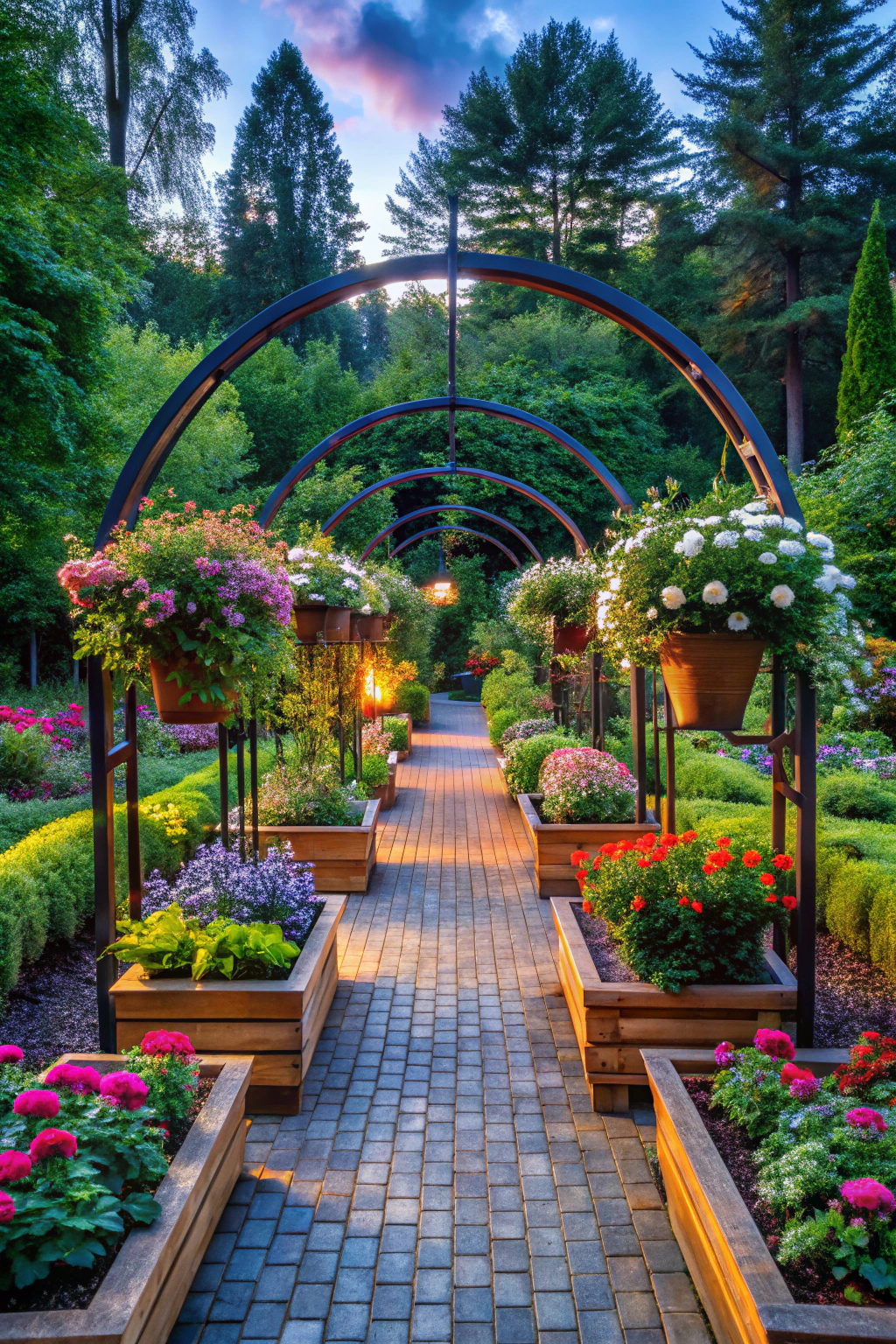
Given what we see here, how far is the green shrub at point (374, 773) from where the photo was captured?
8266 mm

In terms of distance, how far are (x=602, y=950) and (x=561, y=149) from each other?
22671 millimetres

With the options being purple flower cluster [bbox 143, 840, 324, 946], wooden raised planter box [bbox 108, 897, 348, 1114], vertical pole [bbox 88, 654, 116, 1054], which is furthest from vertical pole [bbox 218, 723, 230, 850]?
wooden raised planter box [bbox 108, 897, 348, 1114]

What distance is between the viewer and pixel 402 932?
5.05 metres

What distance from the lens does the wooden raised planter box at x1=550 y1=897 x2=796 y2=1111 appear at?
3010 mm

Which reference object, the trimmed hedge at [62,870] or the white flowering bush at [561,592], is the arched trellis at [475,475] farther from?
the trimmed hedge at [62,870]

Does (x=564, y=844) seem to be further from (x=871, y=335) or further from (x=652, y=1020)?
(x=871, y=335)

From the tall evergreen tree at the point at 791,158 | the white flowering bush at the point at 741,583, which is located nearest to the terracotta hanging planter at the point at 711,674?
the white flowering bush at the point at 741,583

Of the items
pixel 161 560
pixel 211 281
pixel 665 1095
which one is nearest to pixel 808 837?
pixel 665 1095

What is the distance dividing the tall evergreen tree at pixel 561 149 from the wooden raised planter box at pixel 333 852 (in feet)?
63.3

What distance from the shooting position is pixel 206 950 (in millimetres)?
3105

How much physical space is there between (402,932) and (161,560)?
284cm

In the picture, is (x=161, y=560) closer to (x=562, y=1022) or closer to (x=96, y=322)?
(x=562, y=1022)

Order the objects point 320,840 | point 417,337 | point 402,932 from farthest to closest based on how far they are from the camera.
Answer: point 417,337 → point 320,840 → point 402,932

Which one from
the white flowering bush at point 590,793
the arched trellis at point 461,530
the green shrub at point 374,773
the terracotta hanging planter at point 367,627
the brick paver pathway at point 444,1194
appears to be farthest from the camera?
the arched trellis at point 461,530
